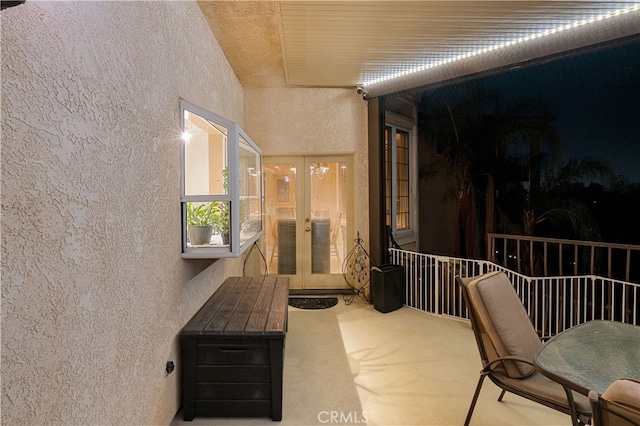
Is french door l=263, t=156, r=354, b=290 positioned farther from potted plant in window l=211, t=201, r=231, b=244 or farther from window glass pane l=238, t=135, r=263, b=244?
potted plant in window l=211, t=201, r=231, b=244

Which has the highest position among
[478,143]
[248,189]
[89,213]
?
[478,143]

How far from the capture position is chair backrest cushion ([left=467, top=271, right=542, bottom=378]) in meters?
1.75

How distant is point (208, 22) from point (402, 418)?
344 cm

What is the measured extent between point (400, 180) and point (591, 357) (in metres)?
3.82

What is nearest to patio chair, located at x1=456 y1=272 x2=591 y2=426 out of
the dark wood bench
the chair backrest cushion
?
the chair backrest cushion

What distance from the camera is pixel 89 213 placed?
118 centimetres

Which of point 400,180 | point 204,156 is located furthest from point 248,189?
point 400,180

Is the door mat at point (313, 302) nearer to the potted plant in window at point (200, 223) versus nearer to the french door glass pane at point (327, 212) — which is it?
the french door glass pane at point (327, 212)

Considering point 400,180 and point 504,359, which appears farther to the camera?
point 400,180

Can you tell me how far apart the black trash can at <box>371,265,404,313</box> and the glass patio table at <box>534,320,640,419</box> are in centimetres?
220

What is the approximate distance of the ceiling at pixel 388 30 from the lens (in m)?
2.37

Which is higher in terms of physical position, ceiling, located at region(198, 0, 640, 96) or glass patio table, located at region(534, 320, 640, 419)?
ceiling, located at region(198, 0, 640, 96)

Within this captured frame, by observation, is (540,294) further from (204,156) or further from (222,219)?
(204,156)

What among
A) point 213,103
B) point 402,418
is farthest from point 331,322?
point 213,103
